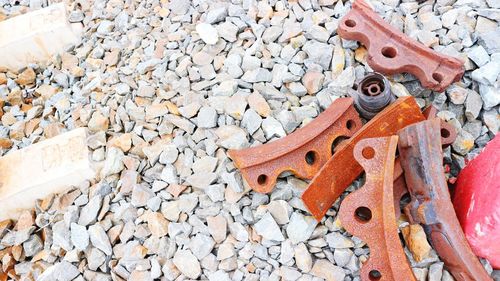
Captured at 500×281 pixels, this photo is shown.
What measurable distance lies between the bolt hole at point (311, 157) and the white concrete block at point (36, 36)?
5.39ft

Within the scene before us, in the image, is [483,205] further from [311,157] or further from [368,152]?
[311,157]

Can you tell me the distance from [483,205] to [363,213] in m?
0.40

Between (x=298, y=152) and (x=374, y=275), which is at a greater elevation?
(x=298, y=152)

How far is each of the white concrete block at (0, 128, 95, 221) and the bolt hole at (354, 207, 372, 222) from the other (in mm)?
1154

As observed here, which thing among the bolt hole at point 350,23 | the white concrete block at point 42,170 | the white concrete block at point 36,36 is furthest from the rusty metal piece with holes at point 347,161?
the white concrete block at point 36,36

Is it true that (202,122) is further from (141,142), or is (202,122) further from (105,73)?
(105,73)

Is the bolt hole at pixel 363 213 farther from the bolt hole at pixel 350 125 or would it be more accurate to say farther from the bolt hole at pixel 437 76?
the bolt hole at pixel 437 76

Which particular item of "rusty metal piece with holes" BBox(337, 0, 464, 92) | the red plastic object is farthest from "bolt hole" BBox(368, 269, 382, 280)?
"rusty metal piece with holes" BBox(337, 0, 464, 92)

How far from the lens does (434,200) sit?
1682 mm

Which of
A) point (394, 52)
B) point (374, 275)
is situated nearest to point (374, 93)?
point (394, 52)

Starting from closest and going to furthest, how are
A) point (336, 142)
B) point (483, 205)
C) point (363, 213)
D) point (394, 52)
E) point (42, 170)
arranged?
point (483, 205) → point (363, 213) → point (336, 142) → point (394, 52) → point (42, 170)

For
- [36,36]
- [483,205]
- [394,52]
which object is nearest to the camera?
[483,205]

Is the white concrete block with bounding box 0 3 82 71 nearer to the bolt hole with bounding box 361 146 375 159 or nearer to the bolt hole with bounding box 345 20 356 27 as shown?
the bolt hole with bounding box 345 20 356 27

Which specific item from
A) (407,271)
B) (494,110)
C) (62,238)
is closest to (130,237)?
(62,238)
